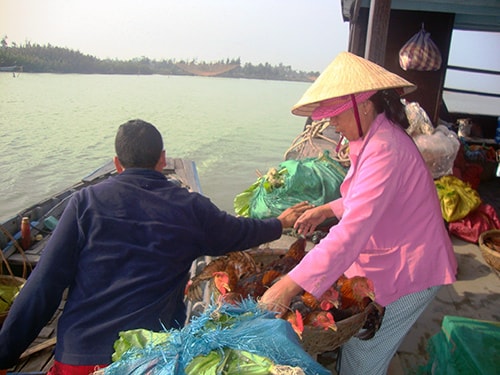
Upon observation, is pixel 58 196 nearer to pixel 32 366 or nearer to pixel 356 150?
pixel 32 366

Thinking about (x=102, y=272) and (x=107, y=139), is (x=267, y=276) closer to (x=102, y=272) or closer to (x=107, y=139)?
(x=102, y=272)

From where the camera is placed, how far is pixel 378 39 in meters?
3.62

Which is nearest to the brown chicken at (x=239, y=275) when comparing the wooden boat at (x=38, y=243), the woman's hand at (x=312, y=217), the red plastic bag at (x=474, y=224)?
the woman's hand at (x=312, y=217)

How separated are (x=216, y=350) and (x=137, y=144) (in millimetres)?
Answer: 989

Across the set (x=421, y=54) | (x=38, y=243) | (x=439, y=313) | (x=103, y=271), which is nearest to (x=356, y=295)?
(x=103, y=271)

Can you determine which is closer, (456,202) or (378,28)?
(378,28)

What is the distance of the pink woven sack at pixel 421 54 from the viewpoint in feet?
20.0

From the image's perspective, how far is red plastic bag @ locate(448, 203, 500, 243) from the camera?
422 cm

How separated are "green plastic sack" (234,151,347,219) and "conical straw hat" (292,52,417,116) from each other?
6.66ft

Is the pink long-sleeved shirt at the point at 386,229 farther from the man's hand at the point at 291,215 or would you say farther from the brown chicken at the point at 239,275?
the man's hand at the point at 291,215

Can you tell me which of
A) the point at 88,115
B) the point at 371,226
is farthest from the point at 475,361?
the point at 88,115

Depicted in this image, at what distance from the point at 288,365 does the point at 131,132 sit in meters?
1.12

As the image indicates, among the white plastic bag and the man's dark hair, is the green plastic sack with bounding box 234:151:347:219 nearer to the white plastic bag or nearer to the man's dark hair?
the white plastic bag

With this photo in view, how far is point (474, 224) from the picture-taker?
425 centimetres
